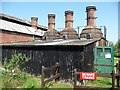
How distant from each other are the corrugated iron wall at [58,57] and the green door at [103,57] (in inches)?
80.5

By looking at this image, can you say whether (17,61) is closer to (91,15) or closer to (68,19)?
(91,15)

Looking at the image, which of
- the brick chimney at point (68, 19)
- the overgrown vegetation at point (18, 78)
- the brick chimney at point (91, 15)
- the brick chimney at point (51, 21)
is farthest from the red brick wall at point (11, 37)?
the brick chimney at point (91, 15)

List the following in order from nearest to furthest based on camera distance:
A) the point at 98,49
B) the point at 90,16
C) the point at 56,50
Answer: the point at 56,50, the point at 98,49, the point at 90,16

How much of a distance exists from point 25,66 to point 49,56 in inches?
85.2

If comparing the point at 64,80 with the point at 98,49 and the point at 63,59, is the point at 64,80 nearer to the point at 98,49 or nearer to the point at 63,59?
the point at 63,59

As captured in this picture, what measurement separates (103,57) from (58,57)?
4636 millimetres

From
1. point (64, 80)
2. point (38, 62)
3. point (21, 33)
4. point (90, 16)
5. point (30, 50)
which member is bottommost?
point (64, 80)

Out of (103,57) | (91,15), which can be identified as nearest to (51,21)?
(91,15)

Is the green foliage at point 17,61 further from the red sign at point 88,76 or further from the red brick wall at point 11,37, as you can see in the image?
the red brick wall at point 11,37

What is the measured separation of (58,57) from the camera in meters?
12.0

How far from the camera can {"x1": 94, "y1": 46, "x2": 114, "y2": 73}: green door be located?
14.7 meters

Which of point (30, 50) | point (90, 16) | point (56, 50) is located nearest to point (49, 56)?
point (56, 50)

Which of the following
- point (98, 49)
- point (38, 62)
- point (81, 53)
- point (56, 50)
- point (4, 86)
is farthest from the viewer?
point (98, 49)

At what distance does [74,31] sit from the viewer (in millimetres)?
27172
